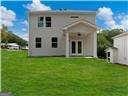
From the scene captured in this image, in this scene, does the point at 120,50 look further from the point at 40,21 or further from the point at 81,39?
the point at 40,21

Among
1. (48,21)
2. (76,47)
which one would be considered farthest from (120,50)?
(48,21)

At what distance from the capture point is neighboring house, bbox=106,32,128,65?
78.9 ft

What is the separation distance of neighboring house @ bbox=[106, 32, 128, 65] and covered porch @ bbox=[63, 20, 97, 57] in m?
7.59

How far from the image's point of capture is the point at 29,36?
36.0 metres

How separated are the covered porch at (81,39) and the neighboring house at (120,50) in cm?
759

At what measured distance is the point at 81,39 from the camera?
36.3 m

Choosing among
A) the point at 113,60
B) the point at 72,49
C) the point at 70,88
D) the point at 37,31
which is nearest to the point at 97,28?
the point at 72,49

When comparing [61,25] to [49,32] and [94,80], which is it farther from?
[94,80]

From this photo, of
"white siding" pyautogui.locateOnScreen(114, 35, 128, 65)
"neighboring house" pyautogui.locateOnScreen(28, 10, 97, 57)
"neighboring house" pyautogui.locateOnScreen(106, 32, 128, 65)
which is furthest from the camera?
"neighboring house" pyautogui.locateOnScreen(28, 10, 97, 57)

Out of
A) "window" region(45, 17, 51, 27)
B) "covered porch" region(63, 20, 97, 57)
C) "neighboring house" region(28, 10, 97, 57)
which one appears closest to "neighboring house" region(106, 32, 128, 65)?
"covered porch" region(63, 20, 97, 57)

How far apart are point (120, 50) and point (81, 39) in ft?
36.4

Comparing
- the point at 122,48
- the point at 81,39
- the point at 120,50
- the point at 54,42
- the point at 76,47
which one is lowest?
the point at 120,50

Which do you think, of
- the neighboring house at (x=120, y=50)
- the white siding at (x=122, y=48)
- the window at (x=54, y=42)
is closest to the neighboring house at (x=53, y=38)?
the window at (x=54, y=42)

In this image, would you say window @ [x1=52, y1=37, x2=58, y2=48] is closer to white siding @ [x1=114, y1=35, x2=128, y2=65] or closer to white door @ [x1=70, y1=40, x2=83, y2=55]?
white door @ [x1=70, y1=40, x2=83, y2=55]
